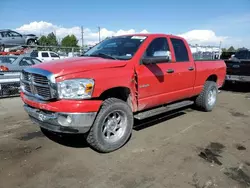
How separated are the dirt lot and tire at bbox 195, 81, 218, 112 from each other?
0.98m

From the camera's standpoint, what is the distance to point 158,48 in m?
4.91

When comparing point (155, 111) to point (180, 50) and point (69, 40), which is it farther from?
point (69, 40)

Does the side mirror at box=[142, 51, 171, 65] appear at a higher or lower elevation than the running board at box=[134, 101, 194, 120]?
higher

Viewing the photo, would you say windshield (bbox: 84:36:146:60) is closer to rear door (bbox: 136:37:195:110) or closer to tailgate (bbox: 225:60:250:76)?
rear door (bbox: 136:37:195:110)

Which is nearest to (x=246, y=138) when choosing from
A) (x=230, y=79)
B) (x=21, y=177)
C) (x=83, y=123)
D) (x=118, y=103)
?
(x=118, y=103)

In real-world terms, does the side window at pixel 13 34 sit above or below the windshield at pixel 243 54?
above

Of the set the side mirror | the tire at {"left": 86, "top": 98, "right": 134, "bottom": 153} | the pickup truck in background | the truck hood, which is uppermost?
the side mirror

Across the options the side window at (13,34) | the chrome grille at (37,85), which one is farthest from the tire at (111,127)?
the side window at (13,34)

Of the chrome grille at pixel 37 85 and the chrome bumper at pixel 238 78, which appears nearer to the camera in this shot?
the chrome grille at pixel 37 85

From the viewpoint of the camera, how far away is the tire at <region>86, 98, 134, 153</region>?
3709 millimetres

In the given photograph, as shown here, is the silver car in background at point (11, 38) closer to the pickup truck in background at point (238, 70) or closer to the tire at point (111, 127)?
the pickup truck in background at point (238, 70)

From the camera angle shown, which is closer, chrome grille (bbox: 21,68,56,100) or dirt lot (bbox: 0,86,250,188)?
dirt lot (bbox: 0,86,250,188)

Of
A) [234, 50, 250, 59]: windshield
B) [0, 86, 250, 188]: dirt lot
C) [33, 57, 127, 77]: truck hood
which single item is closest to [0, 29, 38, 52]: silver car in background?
[234, 50, 250, 59]: windshield

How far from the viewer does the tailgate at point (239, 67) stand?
951cm
